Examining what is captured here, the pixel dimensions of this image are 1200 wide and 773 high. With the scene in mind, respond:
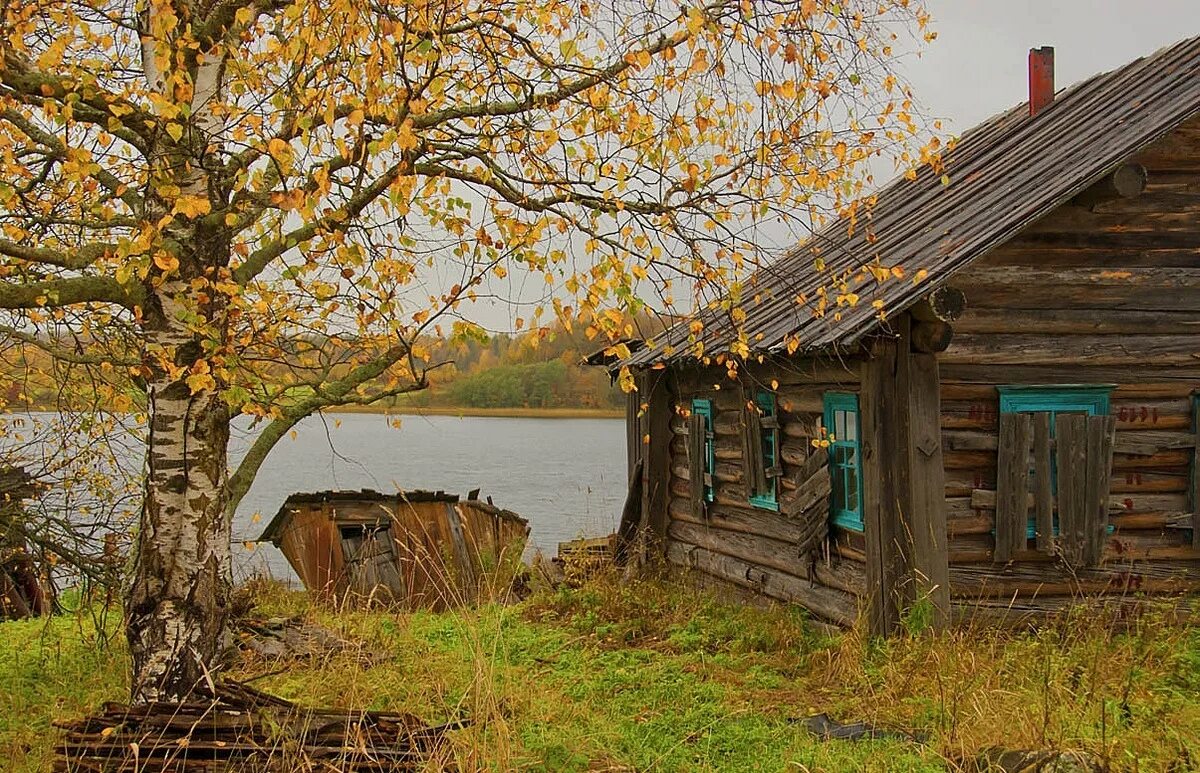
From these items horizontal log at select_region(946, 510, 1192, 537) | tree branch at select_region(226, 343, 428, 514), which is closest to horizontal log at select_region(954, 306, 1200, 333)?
horizontal log at select_region(946, 510, 1192, 537)

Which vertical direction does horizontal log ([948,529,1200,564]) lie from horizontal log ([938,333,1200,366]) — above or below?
below

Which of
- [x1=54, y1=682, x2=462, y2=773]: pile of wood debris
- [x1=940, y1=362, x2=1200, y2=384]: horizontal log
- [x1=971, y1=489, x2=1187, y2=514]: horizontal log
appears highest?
[x1=940, y1=362, x2=1200, y2=384]: horizontal log

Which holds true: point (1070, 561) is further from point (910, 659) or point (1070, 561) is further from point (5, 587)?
point (5, 587)

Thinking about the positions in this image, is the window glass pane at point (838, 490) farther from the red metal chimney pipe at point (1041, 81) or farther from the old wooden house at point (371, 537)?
the old wooden house at point (371, 537)

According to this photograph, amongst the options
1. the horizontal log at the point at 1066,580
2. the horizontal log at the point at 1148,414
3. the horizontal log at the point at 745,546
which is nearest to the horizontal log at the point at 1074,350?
the horizontal log at the point at 1148,414

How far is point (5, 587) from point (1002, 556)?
10936 mm

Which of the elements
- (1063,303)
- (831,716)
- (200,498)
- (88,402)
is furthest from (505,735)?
(1063,303)

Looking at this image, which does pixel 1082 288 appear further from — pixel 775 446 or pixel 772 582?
pixel 772 582

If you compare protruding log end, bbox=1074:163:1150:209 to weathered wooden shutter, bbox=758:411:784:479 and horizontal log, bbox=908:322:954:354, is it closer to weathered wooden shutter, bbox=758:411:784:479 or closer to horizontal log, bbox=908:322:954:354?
horizontal log, bbox=908:322:954:354

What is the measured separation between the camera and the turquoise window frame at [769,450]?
10953mm

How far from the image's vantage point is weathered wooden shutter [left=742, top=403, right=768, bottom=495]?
36.7 feet

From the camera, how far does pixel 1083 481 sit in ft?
29.9

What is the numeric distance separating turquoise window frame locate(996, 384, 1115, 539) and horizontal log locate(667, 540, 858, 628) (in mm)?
1697

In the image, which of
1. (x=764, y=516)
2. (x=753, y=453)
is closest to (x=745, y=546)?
(x=764, y=516)
